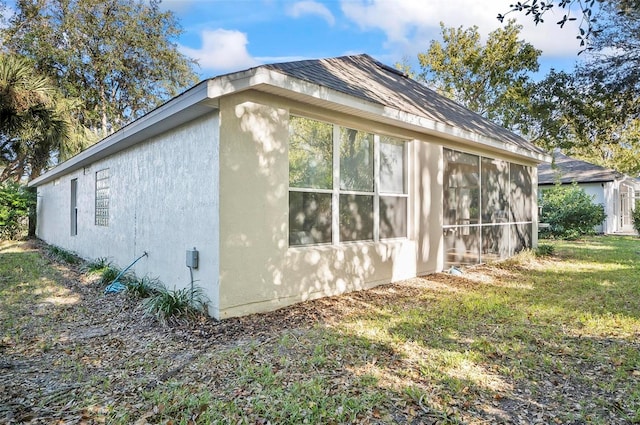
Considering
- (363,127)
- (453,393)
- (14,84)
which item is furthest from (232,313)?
(14,84)

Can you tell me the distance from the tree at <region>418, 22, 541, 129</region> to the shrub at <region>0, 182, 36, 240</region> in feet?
73.7

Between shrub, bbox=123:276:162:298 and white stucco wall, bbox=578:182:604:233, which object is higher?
white stucco wall, bbox=578:182:604:233

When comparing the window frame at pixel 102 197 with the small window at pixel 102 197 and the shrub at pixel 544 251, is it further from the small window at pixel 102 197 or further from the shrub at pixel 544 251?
the shrub at pixel 544 251

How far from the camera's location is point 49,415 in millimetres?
2711

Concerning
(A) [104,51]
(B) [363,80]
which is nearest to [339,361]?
(B) [363,80]

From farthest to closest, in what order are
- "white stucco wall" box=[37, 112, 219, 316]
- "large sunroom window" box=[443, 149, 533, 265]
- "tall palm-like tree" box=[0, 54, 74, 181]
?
"tall palm-like tree" box=[0, 54, 74, 181] < "large sunroom window" box=[443, 149, 533, 265] < "white stucco wall" box=[37, 112, 219, 316]

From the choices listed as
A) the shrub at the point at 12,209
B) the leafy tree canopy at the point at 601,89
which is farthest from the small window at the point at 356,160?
the shrub at the point at 12,209

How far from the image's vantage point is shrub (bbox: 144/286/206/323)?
4.78 meters

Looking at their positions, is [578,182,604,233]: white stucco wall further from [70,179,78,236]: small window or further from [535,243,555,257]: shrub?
[70,179,78,236]: small window

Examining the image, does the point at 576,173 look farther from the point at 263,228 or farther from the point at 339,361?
the point at 339,361

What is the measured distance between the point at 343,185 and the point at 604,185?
19.5 metres

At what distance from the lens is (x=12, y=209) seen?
1634cm

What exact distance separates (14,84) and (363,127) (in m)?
8.92

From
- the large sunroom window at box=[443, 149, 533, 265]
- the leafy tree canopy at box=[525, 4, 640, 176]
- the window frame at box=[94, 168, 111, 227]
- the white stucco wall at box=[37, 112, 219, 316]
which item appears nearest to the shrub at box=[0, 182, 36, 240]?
the white stucco wall at box=[37, 112, 219, 316]
